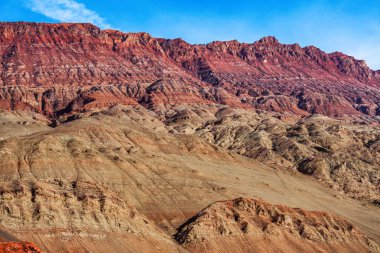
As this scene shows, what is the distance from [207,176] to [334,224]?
29.0 m

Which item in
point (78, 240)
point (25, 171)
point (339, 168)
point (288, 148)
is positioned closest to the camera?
point (78, 240)

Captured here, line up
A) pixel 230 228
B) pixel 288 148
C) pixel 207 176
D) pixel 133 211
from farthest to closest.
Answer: pixel 288 148 < pixel 207 176 < pixel 230 228 < pixel 133 211

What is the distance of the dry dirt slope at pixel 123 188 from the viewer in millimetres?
65938

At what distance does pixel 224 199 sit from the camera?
96438mm

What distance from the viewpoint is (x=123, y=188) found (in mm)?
90438

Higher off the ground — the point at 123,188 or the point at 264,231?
the point at 123,188

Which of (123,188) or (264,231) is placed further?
(123,188)

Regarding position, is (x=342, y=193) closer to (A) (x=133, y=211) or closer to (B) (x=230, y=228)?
(B) (x=230, y=228)

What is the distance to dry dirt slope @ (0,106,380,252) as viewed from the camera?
216ft

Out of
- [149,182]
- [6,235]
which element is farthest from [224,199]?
[6,235]

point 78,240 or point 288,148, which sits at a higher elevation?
point 288,148

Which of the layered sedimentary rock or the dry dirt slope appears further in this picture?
the layered sedimentary rock

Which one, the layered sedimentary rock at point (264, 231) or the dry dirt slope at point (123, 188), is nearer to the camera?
the dry dirt slope at point (123, 188)

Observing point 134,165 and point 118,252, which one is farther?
point 134,165
